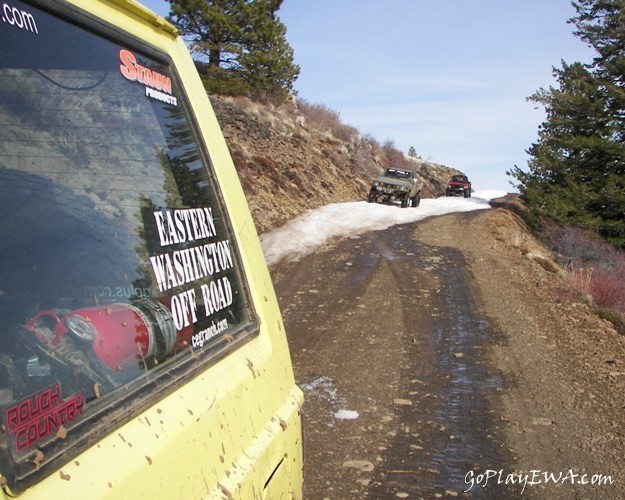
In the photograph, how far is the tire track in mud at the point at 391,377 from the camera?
4766 millimetres

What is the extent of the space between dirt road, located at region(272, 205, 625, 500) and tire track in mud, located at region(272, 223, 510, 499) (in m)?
0.02

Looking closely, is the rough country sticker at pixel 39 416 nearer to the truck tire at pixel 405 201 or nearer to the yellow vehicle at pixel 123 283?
the yellow vehicle at pixel 123 283

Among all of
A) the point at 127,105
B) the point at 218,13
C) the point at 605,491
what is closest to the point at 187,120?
the point at 127,105

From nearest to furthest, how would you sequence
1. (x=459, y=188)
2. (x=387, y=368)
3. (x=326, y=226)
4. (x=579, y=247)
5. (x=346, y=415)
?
1. (x=346, y=415)
2. (x=387, y=368)
3. (x=326, y=226)
4. (x=579, y=247)
5. (x=459, y=188)

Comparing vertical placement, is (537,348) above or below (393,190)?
below

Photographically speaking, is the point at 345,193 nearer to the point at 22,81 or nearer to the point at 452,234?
the point at 452,234

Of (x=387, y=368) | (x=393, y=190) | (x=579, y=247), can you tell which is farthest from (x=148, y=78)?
(x=393, y=190)

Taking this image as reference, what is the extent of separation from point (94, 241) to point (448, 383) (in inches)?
228

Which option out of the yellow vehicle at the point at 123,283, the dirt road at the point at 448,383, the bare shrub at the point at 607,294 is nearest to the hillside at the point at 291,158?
the dirt road at the point at 448,383

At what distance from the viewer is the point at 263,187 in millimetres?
19469

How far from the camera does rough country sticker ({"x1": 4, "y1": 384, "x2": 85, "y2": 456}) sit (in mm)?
1058

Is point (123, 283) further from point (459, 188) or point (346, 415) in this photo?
point (459, 188)

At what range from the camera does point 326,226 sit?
56.1ft

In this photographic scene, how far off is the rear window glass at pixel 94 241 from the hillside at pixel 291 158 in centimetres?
1438
